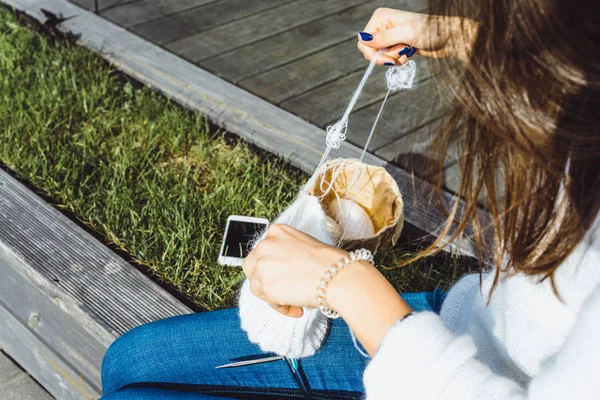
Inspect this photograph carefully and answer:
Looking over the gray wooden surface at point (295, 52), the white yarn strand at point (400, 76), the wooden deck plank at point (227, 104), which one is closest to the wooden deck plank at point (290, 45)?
the gray wooden surface at point (295, 52)

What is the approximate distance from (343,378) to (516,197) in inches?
18.8

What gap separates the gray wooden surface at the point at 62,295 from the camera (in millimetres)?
1578

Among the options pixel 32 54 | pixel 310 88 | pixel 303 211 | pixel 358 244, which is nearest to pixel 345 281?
pixel 303 211

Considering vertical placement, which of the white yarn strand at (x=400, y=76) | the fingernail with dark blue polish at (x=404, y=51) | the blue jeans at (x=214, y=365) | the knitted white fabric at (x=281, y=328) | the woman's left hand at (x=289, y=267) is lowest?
the blue jeans at (x=214, y=365)

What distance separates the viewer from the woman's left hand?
98 centimetres

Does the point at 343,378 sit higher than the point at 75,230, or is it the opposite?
the point at 343,378

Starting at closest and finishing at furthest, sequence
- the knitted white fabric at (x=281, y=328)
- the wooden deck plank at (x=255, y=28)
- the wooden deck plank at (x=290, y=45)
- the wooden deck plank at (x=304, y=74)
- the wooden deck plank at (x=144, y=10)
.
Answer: the knitted white fabric at (x=281, y=328) < the wooden deck plank at (x=304, y=74) < the wooden deck plank at (x=290, y=45) < the wooden deck plank at (x=255, y=28) < the wooden deck plank at (x=144, y=10)

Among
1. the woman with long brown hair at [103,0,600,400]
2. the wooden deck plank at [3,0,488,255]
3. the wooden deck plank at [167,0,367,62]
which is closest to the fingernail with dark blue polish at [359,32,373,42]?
the woman with long brown hair at [103,0,600,400]

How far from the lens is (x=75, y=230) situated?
1.78 metres

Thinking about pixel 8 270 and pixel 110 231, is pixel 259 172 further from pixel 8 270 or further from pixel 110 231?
pixel 8 270

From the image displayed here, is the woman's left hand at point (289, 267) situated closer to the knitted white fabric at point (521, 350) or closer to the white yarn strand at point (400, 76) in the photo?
the knitted white fabric at point (521, 350)

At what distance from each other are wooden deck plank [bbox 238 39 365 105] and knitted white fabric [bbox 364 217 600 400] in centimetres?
171

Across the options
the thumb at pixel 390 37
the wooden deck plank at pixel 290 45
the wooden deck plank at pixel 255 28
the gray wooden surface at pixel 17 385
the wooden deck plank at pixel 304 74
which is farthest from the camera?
the wooden deck plank at pixel 255 28

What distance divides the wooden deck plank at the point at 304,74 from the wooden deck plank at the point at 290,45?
0.13 ft
